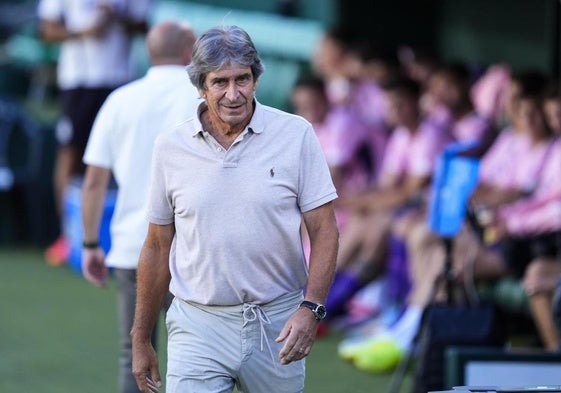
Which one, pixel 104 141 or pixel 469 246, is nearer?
pixel 104 141

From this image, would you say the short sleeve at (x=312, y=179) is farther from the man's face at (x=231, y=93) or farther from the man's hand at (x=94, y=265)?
the man's hand at (x=94, y=265)

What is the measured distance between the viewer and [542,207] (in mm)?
7754

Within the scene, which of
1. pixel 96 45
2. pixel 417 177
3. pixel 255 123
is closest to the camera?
pixel 255 123

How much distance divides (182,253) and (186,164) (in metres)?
0.30

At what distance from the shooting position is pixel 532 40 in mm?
10727

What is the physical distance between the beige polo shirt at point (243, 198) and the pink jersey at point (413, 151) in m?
4.48

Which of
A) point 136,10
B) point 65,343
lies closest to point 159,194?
point 65,343

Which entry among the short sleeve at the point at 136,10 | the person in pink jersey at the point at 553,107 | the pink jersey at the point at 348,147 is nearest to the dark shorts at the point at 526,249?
the person in pink jersey at the point at 553,107

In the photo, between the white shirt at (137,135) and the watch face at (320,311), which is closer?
the watch face at (320,311)

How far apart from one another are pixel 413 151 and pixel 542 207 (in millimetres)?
1361

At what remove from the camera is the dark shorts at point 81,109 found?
35.6ft

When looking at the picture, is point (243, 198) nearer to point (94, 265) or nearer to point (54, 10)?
point (94, 265)

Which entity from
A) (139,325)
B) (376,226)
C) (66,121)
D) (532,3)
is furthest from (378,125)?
(139,325)

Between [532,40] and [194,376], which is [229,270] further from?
[532,40]
